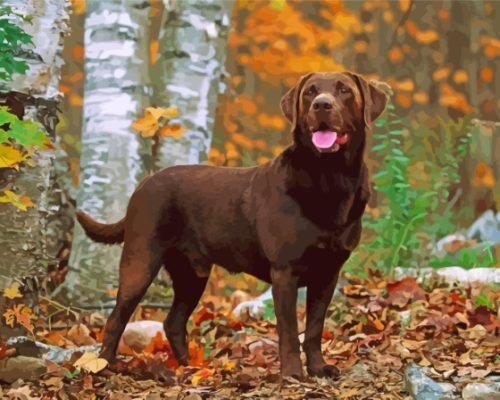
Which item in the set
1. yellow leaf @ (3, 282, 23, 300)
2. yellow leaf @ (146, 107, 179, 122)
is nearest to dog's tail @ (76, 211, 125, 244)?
yellow leaf @ (3, 282, 23, 300)

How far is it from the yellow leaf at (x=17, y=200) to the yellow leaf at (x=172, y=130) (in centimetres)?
212

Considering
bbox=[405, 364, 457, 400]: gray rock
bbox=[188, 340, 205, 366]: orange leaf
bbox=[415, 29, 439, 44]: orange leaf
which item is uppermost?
bbox=[415, 29, 439, 44]: orange leaf

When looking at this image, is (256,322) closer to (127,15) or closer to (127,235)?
(127,235)

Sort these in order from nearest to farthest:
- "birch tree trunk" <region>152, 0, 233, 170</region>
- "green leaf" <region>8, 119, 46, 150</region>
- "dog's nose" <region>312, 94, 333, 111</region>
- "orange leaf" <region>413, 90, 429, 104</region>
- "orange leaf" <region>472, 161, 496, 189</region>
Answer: "dog's nose" <region>312, 94, 333, 111</region>, "green leaf" <region>8, 119, 46, 150</region>, "birch tree trunk" <region>152, 0, 233, 170</region>, "orange leaf" <region>472, 161, 496, 189</region>, "orange leaf" <region>413, 90, 429, 104</region>

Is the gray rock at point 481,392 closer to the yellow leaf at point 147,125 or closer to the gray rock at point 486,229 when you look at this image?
the yellow leaf at point 147,125

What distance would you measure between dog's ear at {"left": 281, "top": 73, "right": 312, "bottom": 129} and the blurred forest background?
4.78ft

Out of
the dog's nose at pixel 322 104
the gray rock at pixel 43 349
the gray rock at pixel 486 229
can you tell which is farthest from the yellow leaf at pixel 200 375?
the gray rock at pixel 486 229

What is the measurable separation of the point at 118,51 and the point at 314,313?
333 cm

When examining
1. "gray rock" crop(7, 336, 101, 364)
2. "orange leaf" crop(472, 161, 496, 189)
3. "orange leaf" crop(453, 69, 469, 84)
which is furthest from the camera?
"orange leaf" crop(453, 69, 469, 84)

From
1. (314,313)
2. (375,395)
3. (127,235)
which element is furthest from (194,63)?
(375,395)

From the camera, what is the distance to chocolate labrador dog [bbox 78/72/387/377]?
4492 mm

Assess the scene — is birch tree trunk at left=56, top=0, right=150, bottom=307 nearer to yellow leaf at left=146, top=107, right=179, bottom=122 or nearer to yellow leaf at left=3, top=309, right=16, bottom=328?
yellow leaf at left=146, top=107, right=179, bottom=122

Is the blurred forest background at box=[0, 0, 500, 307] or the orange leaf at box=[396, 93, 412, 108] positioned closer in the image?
the blurred forest background at box=[0, 0, 500, 307]

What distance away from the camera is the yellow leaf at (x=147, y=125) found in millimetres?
6844
